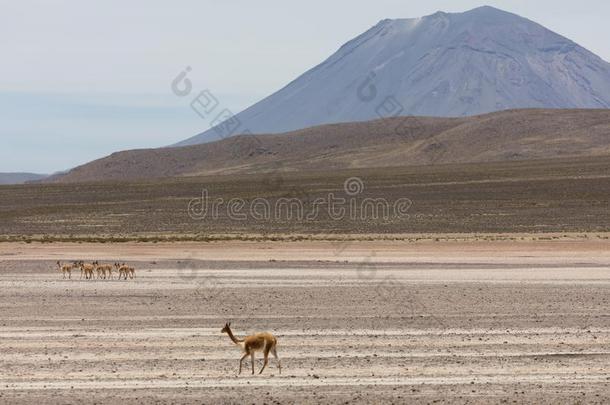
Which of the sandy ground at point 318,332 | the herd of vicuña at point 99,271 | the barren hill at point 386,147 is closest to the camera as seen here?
the sandy ground at point 318,332

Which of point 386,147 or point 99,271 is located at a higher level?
point 386,147

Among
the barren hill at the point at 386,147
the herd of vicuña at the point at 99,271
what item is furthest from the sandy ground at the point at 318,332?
the barren hill at the point at 386,147

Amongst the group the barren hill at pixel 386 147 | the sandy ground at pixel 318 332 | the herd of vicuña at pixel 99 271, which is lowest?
the sandy ground at pixel 318 332

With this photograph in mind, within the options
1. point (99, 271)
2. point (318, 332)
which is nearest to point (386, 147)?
point (99, 271)

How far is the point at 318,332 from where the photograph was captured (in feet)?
49.1

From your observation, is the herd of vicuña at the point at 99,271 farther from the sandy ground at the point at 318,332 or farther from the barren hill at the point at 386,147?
the barren hill at the point at 386,147

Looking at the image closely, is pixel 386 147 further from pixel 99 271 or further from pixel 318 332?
pixel 318 332

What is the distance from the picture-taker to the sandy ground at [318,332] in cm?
1099

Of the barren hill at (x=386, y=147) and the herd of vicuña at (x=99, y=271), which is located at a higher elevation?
the barren hill at (x=386, y=147)

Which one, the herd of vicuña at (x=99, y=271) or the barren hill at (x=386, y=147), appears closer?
the herd of vicuña at (x=99, y=271)

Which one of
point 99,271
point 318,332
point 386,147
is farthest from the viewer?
point 386,147

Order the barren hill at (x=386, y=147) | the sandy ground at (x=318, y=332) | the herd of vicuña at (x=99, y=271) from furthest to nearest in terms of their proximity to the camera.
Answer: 1. the barren hill at (x=386, y=147)
2. the herd of vicuña at (x=99, y=271)
3. the sandy ground at (x=318, y=332)

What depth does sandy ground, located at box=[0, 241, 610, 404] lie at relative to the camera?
10992mm

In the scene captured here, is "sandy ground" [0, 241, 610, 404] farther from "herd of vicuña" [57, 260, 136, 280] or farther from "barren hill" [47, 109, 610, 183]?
"barren hill" [47, 109, 610, 183]
